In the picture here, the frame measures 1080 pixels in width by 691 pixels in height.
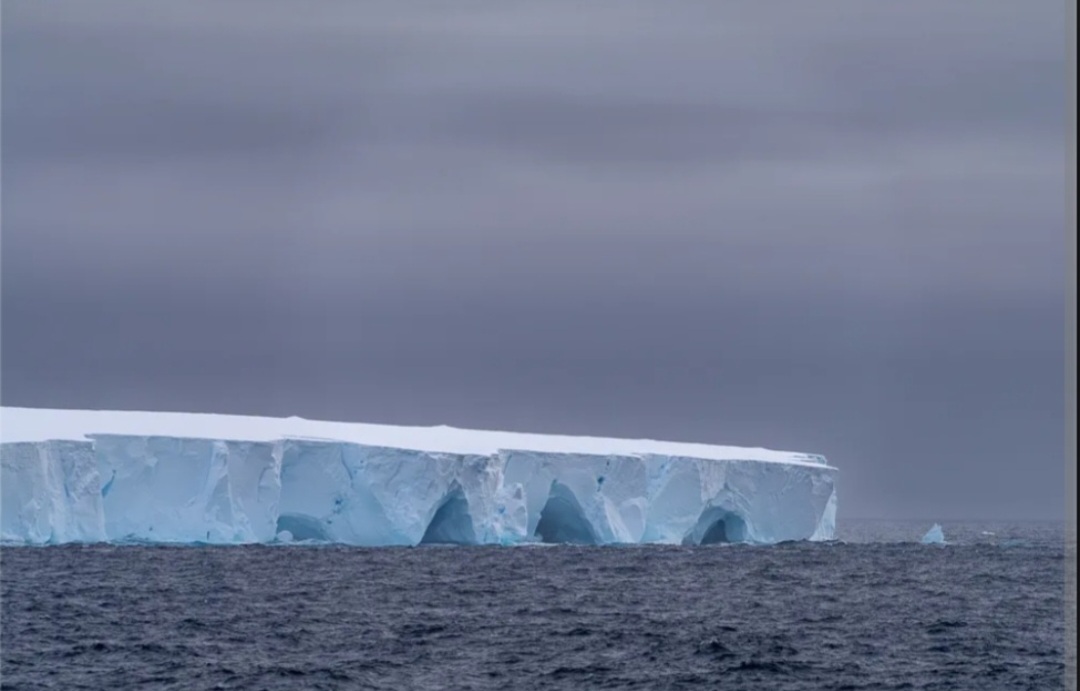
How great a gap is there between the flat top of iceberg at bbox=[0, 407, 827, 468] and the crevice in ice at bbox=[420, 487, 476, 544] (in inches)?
35.7

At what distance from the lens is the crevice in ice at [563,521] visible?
29.4 meters

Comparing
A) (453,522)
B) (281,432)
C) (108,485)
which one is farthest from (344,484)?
(108,485)

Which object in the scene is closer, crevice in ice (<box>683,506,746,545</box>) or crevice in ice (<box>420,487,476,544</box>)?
crevice in ice (<box>420,487,476,544</box>)

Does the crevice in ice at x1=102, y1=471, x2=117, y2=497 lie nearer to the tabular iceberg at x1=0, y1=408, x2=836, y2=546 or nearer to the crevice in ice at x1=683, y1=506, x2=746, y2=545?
the tabular iceberg at x1=0, y1=408, x2=836, y2=546

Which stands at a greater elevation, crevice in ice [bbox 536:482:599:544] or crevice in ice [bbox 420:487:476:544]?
crevice in ice [bbox 536:482:599:544]

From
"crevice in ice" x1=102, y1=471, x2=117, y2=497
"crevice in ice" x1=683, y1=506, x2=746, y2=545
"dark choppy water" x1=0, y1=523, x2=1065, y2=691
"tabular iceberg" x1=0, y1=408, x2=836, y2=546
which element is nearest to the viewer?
"dark choppy water" x1=0, y1=523, x2=1065, y2=691

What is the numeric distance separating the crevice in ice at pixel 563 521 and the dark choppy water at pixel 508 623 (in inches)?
41.0

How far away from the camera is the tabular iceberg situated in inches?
960

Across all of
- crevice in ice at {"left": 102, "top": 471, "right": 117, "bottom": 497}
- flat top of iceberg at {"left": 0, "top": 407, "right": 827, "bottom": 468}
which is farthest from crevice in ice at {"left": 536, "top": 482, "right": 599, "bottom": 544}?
crevice in ice at {"left": 102, "top": 471, "right": 117, "bottom": 497}

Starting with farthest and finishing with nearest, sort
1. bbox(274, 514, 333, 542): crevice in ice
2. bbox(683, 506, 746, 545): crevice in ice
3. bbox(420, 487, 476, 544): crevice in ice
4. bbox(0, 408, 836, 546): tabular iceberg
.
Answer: bbox(683, 506, 746, 545): crevice in ice < bbox(274, 514, 333, 542): crevice in ice < bbox(420, 487, 476, 544): crevice in ice < bbox(0, 408, 836, 546): tabular iceberg

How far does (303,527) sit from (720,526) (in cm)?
1045

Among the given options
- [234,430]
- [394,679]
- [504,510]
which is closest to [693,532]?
[504,510]

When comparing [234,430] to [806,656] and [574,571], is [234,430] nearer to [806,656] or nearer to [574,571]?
[574,571]

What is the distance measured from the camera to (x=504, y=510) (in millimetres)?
28266
